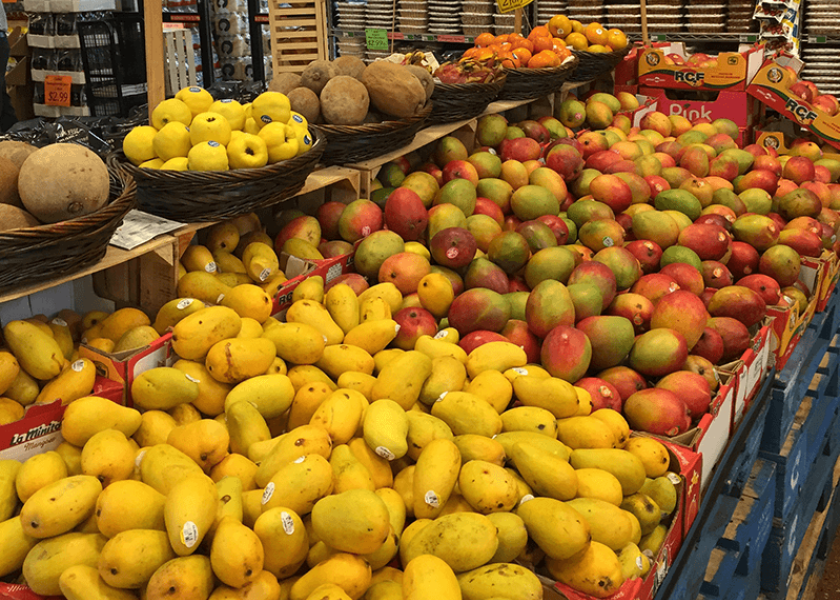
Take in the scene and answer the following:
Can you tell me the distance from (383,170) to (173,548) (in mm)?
1844

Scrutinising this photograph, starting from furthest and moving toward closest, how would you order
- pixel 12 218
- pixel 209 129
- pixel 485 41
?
pixel 485 41 → pixel 209 129 → pixel 12 218

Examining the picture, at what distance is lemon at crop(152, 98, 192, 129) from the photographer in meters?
2.01

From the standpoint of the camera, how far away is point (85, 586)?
1.13 meters

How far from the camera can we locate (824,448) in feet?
10.4

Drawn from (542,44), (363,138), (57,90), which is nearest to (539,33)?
(542,44)

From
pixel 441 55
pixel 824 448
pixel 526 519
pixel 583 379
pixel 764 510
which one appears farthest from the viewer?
pixel 441 55

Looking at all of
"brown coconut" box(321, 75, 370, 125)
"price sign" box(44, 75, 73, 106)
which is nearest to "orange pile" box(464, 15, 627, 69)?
"brown coconut" box(321, 75, 370, 125)

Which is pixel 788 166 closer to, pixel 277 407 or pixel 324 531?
pixel 277 407

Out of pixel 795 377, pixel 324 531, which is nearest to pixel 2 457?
pixel 324 531

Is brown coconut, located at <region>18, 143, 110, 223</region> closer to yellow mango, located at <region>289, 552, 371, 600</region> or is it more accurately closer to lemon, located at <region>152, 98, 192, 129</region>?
lemon, located at <region>152, 98, 192, 129</region>

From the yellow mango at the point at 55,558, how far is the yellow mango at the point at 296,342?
0.61 meters

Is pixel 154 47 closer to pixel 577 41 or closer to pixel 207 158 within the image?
pixel 207 158

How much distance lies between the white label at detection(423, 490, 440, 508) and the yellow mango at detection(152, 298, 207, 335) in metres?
0.75

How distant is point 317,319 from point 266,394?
345 mm
